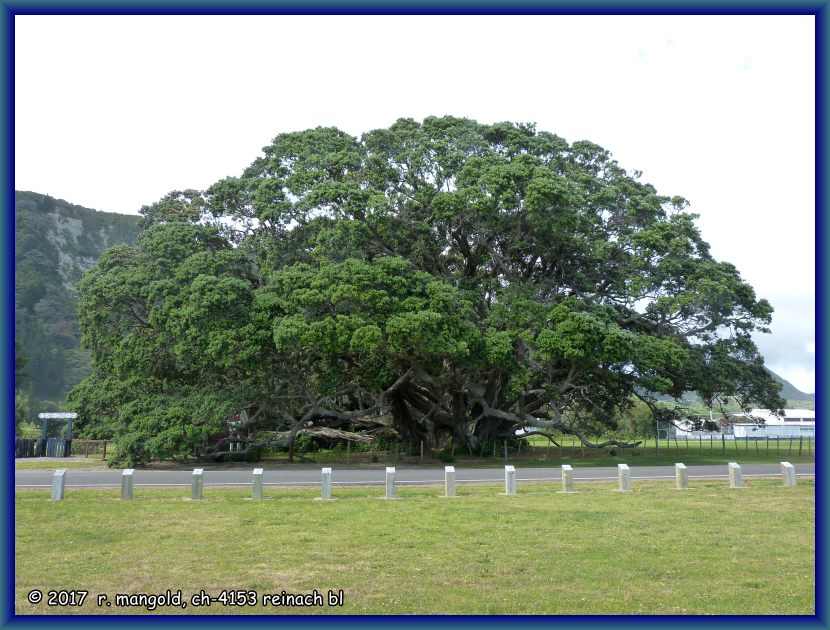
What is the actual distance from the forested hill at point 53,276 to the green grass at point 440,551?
5331 centimetres

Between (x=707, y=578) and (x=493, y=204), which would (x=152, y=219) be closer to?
(x=493, y=204)

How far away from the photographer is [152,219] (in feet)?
119

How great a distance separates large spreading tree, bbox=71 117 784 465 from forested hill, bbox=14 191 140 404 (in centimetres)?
3670

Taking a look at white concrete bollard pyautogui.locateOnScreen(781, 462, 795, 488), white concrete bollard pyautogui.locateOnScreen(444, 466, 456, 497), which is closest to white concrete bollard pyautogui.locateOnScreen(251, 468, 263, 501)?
white concrete bollard pyautogui.locateOnScreen(444, 466, 456, 497)

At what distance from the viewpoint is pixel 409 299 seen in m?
25.5

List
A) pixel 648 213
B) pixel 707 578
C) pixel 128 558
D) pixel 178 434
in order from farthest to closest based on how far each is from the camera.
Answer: pixel 648 213
pixel 178 434
pixel 128 558
pixel 707 578

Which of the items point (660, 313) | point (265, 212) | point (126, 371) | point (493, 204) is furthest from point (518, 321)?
point (126, 371)

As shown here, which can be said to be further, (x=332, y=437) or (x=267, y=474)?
(x=332, y=437)

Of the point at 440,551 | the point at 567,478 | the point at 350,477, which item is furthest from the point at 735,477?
the point at 440,551

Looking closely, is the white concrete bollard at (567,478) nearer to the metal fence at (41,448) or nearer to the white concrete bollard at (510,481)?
the white concrete bollard at (510,481)

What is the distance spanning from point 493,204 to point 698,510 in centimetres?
1542

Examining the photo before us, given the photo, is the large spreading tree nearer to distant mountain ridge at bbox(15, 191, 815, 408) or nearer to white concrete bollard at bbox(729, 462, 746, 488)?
white concrete bollard at bbox(729, 462, 746, 488)

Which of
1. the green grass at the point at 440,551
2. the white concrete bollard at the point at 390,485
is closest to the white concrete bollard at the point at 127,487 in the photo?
the green grass at the point at 440,551

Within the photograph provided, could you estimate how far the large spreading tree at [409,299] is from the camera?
2561 cm
